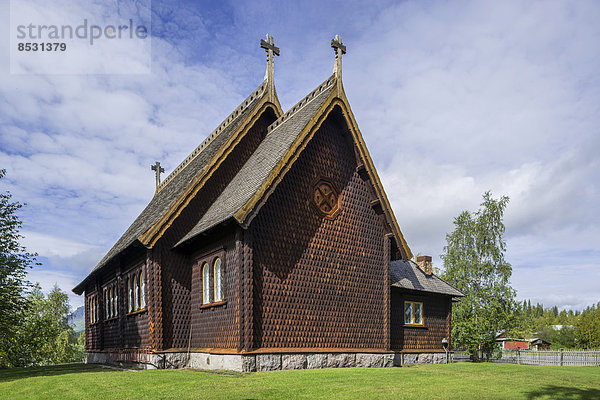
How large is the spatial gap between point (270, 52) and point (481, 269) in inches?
1185

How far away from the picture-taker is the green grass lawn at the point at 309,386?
37.4 ft

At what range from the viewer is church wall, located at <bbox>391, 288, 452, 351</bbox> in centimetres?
2362

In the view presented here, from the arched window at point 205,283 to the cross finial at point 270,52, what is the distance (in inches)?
387

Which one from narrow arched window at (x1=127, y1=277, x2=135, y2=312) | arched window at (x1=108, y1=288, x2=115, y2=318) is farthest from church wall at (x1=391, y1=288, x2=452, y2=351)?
arched window at (x1=108, y1=288, x2=115, y2=318)

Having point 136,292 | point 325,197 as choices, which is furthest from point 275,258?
point 136,292

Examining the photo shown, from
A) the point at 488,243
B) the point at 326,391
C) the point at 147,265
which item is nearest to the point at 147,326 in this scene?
the point at 147,265

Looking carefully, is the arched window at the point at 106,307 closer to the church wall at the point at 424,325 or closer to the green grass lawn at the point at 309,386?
the green grass lawn at the point at 309,386

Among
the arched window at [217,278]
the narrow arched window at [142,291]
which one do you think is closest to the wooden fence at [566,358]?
the arched window at [217,278]

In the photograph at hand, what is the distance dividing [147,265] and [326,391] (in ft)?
35.1

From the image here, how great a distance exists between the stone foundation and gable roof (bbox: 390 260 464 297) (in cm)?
334

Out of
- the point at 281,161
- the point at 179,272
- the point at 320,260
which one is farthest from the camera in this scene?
the point at 179,272

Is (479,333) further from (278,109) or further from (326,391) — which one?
(326,391)

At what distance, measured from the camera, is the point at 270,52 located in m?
22.9

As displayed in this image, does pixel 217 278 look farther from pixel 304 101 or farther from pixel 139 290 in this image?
pixel 304 101
